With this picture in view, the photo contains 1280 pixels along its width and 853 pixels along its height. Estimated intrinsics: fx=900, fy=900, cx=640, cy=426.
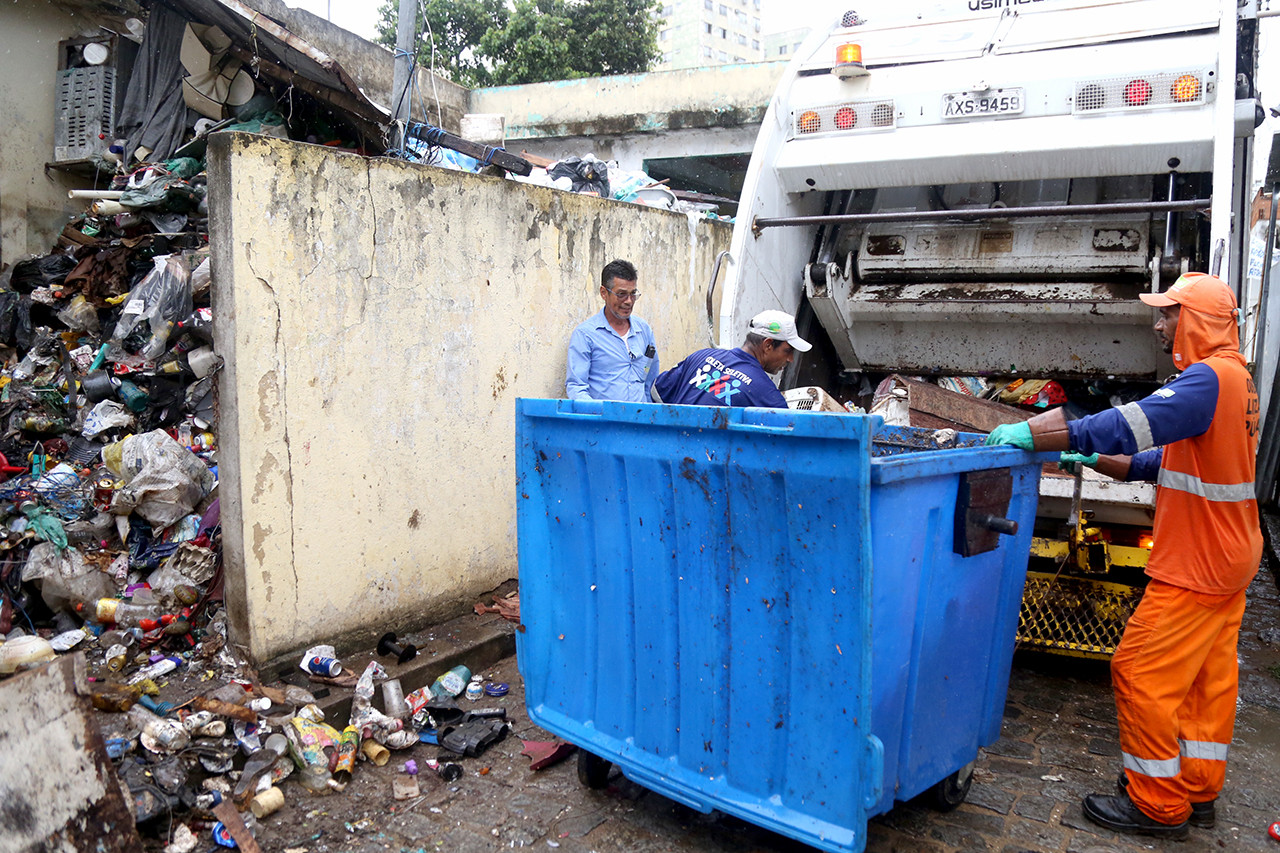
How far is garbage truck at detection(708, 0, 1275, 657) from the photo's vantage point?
138 inches

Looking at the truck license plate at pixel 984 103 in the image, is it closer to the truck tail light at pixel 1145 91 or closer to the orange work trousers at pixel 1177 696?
the truck tail light at pixel 1145 91

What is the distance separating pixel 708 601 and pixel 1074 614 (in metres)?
2.01

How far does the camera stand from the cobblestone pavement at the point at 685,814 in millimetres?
2473

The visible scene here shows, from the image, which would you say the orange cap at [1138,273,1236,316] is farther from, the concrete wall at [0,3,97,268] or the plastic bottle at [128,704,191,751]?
the concrete wall at [0,3,97,268]

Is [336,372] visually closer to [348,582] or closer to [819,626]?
[348,582]

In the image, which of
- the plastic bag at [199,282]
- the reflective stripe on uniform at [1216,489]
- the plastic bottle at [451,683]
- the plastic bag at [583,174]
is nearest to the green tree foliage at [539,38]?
the plastic bag at [583,174]

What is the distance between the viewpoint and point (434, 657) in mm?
3480

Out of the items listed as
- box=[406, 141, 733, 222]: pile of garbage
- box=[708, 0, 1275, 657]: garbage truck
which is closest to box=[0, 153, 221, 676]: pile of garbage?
box=[406, 141, 733, 222]: pile of garbage

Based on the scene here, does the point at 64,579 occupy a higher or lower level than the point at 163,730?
higher

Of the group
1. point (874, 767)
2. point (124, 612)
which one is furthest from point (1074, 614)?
point (124, 612)

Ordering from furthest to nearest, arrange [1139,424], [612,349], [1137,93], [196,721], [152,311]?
[152,311] → [612,349] → [1137,93] → [196,721] → [1139,424]

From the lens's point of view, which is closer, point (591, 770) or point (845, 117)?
point (591, 770)

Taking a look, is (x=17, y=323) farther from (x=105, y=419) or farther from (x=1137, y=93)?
(x=1137, y=93)

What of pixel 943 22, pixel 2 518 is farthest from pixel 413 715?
pixel 943 22
